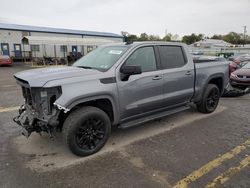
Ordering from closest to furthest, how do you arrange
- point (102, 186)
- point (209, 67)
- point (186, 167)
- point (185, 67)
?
point (102, 186) < point (186, 167) < point (185, 67) < point (209, 67)

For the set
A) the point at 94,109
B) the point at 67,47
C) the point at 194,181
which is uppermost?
the point at 67,47

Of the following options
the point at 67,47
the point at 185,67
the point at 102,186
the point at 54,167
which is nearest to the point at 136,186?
the point at 102,186

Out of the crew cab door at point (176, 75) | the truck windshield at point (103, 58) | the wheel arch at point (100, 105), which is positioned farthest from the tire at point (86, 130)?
the crew cab door at point (176, 75)

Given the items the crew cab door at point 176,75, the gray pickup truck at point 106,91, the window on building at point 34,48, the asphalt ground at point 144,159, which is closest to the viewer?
the asphalt ground at point 144,159

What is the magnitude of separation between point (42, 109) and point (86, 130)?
0.77 m

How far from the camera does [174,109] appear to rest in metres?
5.33

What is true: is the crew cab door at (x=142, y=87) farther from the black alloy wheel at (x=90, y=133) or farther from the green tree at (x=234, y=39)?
the green tree at (x=234, y=39)

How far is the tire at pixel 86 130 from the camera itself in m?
3.60

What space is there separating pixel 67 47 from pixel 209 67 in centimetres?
3180

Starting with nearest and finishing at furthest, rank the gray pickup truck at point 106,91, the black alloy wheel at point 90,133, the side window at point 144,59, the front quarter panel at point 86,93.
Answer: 1. the front quarter panel at point 86,93
2. the gray pickup truck at point 106,91
3. the black alloy wheel at point 90,133
4. the side window at point 144,59

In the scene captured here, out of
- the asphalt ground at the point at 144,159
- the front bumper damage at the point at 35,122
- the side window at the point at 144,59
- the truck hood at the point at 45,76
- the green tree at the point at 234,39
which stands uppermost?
the green tree at the point at 234,39

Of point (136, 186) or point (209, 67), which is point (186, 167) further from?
point (209, 67)

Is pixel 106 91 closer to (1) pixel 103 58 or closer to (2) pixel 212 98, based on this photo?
(1) pixel 103 58

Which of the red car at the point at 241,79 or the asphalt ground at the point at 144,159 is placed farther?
the red car at the point at 241,79
